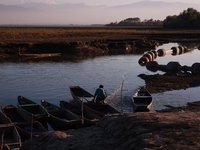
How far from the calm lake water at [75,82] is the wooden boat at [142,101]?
63 centimetres

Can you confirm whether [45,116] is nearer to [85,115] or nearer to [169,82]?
[85,115]

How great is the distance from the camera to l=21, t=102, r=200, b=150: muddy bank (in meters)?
5.80

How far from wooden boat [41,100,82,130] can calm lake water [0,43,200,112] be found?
2.83m

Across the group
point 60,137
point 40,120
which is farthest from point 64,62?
point 60,137

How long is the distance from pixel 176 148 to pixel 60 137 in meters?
2.69

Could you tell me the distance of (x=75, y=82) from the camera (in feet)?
88.4

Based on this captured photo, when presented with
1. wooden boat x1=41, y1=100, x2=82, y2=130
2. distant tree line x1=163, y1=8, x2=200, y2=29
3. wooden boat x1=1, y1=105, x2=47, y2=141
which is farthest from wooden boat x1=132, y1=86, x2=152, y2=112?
distant tree line x1=163, y1=8, x2=200, y2=29

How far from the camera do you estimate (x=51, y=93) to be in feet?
74.5

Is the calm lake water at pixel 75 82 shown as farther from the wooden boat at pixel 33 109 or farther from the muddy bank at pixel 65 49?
the muddy bank at pixel 65 49

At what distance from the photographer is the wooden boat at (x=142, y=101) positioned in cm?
1683

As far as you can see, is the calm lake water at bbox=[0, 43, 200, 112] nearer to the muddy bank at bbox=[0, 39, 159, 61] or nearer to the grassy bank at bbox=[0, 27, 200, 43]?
the muddy bank at bbox=[0, 39, 159, 61]

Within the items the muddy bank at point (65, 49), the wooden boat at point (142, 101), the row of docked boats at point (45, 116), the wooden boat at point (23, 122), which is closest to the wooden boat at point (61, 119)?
the row of docked boats at point (45, 116)

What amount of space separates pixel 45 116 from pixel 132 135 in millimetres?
8957

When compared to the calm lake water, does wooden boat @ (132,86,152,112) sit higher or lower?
higher
